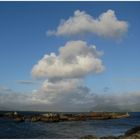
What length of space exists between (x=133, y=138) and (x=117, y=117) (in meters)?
15.7

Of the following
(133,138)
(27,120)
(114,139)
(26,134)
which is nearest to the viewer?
(133,138)

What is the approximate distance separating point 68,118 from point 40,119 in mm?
1795

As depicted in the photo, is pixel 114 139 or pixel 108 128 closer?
pixel 114 139

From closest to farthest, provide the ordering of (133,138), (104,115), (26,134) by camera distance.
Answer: (133,138) < (26,134) < (104,115)

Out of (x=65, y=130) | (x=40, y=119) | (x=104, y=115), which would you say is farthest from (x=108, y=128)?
(x=104, y=115)

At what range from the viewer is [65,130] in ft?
52.1

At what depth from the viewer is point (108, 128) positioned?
55.2ft

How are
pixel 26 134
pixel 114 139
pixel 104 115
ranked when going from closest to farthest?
pixel 114 139, pixel 26 134, pixel 104 115

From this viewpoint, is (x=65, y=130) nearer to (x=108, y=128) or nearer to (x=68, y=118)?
(x=108, y=128)

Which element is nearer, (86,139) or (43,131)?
(86,139)

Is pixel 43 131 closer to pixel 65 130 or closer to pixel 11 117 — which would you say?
pixel 65 130

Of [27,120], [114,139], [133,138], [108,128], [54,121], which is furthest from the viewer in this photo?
[27,120]

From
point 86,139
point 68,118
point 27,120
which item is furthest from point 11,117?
point 86,139

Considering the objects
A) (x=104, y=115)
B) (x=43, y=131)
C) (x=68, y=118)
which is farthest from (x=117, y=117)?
(x=43, y=131)
